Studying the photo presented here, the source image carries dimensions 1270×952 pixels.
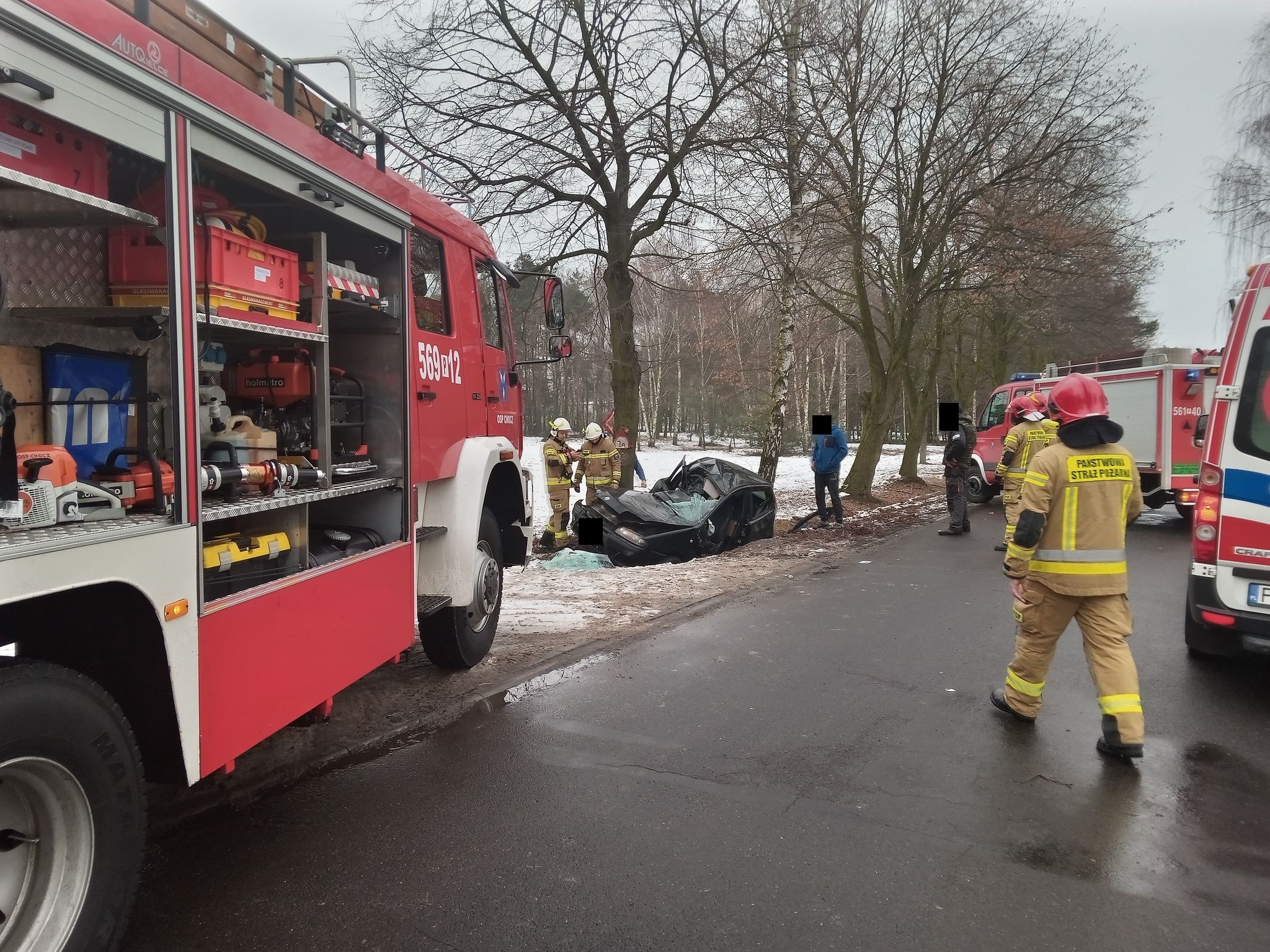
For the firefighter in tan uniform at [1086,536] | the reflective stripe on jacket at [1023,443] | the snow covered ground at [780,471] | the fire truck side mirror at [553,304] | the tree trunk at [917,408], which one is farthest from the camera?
the tree trunk at [917,408]

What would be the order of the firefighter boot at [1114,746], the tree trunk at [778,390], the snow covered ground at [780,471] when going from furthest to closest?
the snow covered ground at [780,471]
the tree trunk at [778,390]
the firefighter boot at [1114,746]

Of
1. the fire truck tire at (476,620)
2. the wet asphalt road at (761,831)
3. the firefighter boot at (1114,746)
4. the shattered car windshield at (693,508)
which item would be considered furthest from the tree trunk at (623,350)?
the firefighter boot at (1114,746)

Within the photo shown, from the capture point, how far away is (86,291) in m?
2.69

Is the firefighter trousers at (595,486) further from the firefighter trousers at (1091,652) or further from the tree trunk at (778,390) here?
the firefighter trousers at (1091,652)

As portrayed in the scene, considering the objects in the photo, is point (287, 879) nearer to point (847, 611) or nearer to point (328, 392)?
point (328, 392)

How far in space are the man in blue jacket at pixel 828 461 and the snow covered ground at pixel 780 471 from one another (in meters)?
1.21

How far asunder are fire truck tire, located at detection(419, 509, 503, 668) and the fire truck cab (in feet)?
14.2

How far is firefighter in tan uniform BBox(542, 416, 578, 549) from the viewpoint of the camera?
11.3m

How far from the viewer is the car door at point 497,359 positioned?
5.39 meters

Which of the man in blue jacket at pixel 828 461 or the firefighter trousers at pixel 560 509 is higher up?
the man in blue jacket at pixel 828 461

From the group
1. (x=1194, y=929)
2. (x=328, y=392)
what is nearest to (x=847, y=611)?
(x=1194, y=929)

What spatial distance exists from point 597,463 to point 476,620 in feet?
21.8

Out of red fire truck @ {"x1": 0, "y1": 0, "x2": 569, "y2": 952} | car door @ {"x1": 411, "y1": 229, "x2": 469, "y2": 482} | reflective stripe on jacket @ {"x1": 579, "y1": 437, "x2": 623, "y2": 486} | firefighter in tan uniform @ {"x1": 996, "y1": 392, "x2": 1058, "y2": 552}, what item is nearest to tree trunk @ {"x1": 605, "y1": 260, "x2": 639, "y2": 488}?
reflective stripe on jacket @ {"x1": 579, "y1": 437, "x2": 623, "y2": 486}

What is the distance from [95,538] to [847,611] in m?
6.13
